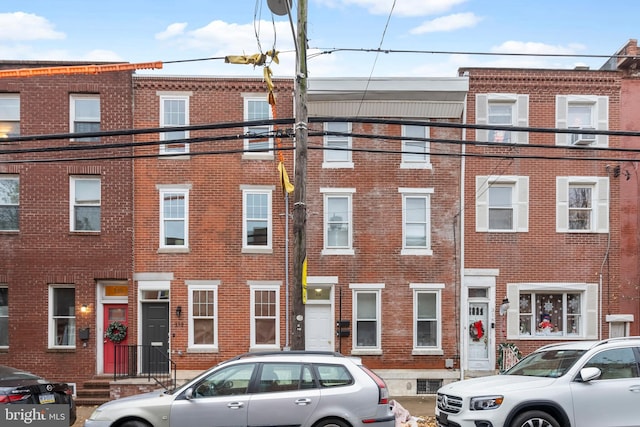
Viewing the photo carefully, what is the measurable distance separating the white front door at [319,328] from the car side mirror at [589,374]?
27.5 ft

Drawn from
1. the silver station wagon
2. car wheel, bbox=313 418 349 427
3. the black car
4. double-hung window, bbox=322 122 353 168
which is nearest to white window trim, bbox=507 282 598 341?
double-hung window, bbox=322 122 353 168

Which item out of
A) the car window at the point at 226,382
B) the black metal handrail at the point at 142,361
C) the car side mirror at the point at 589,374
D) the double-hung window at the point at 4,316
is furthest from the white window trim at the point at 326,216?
the double-hung window at the point at 4,316

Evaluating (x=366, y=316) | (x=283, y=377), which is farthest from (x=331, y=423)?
(x=366, y=316)

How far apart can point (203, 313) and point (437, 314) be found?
6.95 meters

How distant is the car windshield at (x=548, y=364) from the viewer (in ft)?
27.7

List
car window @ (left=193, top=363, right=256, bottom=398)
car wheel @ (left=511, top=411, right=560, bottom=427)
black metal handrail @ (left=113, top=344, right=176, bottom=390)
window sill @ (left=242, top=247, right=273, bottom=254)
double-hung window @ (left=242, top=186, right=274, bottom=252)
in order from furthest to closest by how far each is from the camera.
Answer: double-hung window @ (left=242, top=186, right=274, bottom=252), window sill @ (left=242, top=247, right=273, bottom=254), black metal handrail @ (left=113, top=344, right=176, bottom=390), car window @ (left=193, top=363, right=256, bottom=398), car wheel @ (left=511, top=411, right=560, bottom=427)

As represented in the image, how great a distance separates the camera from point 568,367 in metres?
8.33

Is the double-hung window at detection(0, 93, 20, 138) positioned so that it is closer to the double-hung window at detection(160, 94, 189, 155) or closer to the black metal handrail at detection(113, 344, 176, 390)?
the double-hung window at detection(160, 94, 189, 155)

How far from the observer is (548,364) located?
28.9ft

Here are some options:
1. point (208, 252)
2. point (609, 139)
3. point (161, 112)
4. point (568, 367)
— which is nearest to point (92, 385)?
point (208, 252)

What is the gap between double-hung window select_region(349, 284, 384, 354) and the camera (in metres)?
15.5

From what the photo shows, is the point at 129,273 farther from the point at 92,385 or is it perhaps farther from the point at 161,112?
the point at 161,112

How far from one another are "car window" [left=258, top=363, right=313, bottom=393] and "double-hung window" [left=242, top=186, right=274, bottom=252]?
24.7 feet

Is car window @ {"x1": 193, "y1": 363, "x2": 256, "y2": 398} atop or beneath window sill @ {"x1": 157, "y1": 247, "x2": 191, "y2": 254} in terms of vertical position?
beneath
